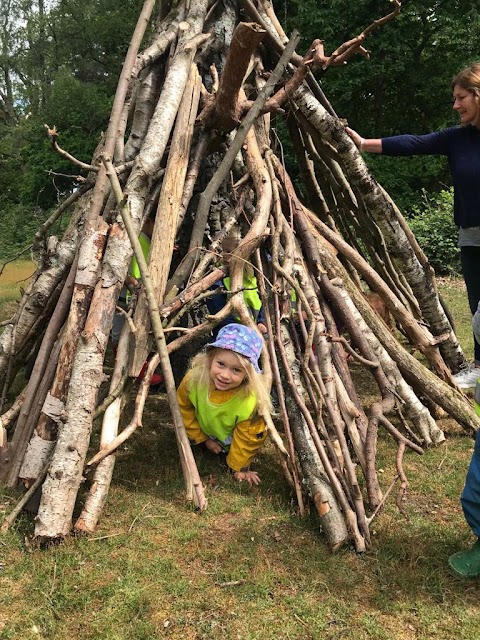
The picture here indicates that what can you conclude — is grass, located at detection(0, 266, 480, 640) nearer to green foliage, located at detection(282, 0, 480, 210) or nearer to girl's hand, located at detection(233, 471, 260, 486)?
girl's hand, located at detection(233, 471, 260, 486)

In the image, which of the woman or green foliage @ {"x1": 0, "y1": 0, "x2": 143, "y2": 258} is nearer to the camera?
the woman

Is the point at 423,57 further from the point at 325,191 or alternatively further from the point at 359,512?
the point at 359,512

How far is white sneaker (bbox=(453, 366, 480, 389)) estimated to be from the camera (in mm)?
4336

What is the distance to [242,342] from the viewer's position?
3.04 metres

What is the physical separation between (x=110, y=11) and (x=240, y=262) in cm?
2746

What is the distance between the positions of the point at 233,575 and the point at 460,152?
2.98 meters

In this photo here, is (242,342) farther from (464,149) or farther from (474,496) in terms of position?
(464,149)

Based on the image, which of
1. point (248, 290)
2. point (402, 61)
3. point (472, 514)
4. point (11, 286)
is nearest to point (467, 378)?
point (248, 290)

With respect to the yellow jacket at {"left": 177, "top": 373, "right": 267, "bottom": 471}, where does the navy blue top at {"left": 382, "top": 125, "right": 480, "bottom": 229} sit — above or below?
above

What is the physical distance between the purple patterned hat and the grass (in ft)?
2.53

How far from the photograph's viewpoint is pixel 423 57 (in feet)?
55.4

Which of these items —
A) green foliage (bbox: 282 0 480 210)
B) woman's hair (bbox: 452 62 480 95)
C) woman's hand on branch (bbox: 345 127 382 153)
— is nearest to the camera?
woman's hair (bbox: 452 62 480 95)

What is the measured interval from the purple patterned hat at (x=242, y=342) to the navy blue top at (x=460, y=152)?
5.67 ft

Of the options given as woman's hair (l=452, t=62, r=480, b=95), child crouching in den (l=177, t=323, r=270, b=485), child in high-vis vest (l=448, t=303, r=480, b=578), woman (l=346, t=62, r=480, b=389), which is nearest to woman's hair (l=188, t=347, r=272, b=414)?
child crouching in den (l=177, t=323, r=270, b=485)
